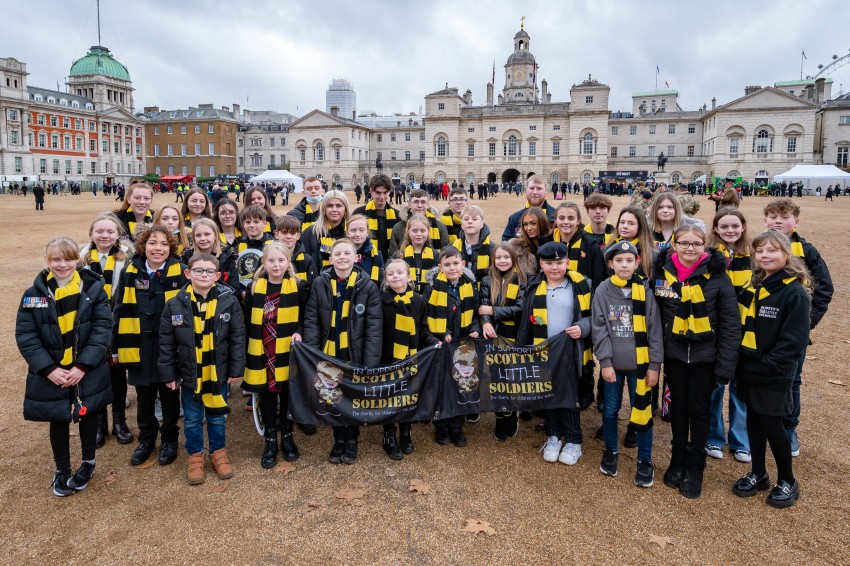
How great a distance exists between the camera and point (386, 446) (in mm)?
5086

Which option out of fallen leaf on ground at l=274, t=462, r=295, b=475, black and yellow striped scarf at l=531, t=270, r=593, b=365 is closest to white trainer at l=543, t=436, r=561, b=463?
black and yellow striped scarf at l=531, t=270, r=593, b=365

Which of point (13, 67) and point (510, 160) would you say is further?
point (510, 160)

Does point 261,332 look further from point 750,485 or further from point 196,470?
point 750,485

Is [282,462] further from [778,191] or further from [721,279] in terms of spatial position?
[778,191]

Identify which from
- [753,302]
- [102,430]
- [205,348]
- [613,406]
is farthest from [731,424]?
[102,430]

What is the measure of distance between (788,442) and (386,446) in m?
3.26

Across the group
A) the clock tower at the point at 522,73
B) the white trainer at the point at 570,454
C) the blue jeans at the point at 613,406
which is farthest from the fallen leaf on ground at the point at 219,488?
the clock tower at the point at 522,73

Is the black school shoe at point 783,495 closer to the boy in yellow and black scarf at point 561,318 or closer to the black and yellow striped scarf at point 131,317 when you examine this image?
the boy in yellow and black scarf at point 561,318

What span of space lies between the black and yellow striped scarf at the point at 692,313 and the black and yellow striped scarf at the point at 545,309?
2.61 feet

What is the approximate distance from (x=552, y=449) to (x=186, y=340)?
3315mm

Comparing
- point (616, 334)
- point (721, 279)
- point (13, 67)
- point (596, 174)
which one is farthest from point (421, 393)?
point (13, 67)

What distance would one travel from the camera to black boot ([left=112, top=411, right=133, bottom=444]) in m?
5.23

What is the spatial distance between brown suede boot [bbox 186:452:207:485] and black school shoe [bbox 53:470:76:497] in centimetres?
86

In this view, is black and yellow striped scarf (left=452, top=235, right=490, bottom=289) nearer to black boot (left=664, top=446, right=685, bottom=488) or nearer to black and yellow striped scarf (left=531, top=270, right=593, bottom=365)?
black and yellow striped scarf (left=531, top=270, right=593, bottom=365)
